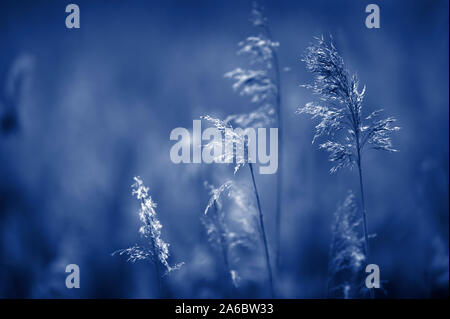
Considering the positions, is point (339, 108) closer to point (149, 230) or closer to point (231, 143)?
point (231, 143)

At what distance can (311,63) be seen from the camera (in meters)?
2.47

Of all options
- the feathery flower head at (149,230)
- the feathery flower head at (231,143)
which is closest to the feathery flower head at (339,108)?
the feathery flower head at (231,143)

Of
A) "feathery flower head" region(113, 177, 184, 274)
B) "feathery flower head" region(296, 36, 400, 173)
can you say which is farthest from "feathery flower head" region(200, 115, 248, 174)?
"feathery flower head" region(113, 177, 184, 274)

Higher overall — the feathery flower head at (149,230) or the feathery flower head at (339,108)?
the feathery flower head at (339,108)

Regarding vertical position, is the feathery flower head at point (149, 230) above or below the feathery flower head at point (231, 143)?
below

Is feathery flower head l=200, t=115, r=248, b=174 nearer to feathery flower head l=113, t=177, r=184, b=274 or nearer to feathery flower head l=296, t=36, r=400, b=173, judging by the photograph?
feathery flower head l=296, t=36, r=400, b=173

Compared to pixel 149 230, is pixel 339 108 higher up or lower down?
higher up

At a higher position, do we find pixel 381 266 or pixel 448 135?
pixel 448 135

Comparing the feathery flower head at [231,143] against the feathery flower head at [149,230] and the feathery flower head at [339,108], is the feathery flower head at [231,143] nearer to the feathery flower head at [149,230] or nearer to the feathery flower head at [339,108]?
the feathery flower head at [339,108]

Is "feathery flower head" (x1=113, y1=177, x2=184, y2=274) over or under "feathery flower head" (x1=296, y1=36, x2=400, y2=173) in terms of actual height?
under

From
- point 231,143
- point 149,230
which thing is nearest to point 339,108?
point 231,143
